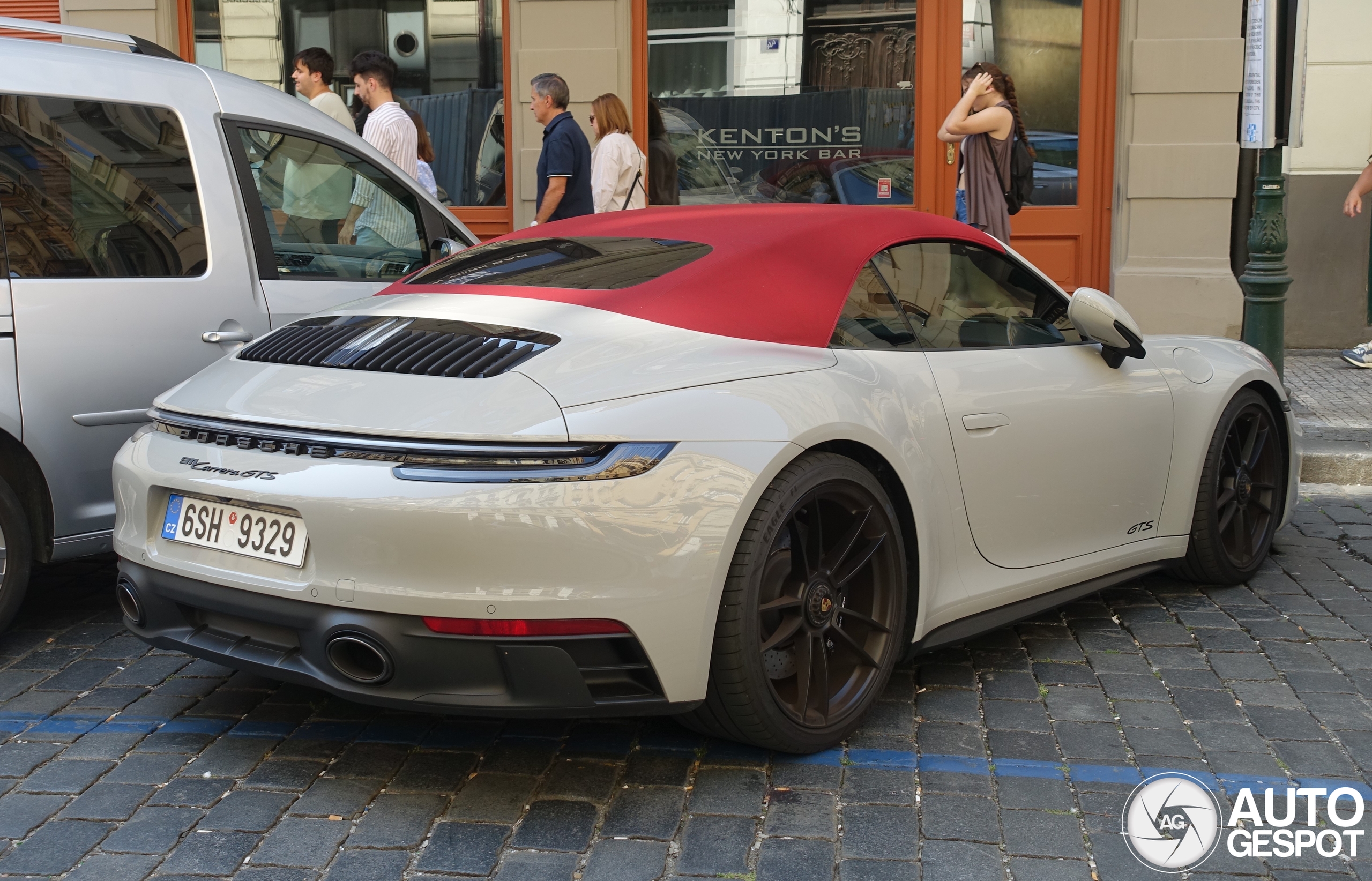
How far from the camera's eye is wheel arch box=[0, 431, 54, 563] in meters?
4.20

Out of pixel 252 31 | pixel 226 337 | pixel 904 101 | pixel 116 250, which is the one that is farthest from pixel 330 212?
pixel 252 31

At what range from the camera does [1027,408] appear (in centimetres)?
392

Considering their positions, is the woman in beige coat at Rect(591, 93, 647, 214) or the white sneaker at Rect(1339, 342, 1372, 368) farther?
the white sneaker at Rect(1339, 342, 1372, 368)

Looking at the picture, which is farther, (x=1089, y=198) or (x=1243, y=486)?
(x=1089, y=198)

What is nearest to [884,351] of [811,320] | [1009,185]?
[811,320]

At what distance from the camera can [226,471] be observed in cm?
314

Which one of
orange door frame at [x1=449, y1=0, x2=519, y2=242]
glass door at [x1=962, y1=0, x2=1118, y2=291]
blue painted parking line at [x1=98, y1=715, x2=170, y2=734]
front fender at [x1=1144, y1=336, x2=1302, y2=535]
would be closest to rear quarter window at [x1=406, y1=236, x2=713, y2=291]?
blue painted parking line at [x1=98, y1=715, x2=170, y2=734]

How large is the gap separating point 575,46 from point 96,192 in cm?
649

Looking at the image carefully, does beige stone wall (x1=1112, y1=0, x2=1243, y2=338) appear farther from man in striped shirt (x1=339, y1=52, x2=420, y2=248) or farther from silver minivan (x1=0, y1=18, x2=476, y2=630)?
silver minivan (x1=0, y1=18, x2=476, y2=630)

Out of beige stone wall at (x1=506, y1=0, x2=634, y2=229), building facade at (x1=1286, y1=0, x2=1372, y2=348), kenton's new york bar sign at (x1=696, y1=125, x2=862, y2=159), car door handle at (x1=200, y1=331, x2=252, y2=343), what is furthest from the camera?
kenton's new york bar sign at (x1=696, y1=125, x2=862, y2=159)

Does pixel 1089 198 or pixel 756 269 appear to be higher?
pixel 1089 198

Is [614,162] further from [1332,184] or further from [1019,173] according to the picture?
[1332,184]

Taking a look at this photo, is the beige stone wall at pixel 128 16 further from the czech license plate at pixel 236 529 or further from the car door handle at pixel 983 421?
the car door handle at pixel 983 421

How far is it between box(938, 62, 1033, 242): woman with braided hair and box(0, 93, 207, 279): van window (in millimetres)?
4861
